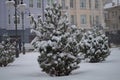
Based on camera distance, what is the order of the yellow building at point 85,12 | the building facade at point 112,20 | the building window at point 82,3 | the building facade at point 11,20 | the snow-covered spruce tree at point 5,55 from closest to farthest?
the snow-covered spruce tree at point 5,55 < the building facade at point 11,20 < the yellow building at point 85,12 < the building window at point 82,3 < the building facade at point 112,20

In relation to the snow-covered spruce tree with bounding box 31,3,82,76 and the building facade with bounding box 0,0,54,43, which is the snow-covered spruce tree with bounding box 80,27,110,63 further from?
the building facade with bounding box 0,0,54,43

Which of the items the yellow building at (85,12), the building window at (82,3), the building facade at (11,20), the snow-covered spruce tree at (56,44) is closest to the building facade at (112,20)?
the yellow building at (85,12)

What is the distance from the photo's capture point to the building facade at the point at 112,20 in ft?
232

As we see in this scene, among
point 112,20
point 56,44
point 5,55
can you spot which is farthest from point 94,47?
point 112,20

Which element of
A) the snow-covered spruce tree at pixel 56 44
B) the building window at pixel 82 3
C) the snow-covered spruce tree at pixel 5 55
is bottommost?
the snow-covered spruce tree at pixel 5 55

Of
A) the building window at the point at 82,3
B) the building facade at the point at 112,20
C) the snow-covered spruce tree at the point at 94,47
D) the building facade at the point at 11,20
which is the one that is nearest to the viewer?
the snow-covered spruce tree at the point at 94,47

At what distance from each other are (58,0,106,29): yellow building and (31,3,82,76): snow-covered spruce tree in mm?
47065

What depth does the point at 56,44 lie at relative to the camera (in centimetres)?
1603

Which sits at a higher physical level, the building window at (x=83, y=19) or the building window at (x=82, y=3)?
the building window at (x=82, y=3)

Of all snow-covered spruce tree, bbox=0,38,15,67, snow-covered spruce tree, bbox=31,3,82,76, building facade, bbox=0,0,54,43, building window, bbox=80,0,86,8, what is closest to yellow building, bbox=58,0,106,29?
building window, bbox=80,0,86,8

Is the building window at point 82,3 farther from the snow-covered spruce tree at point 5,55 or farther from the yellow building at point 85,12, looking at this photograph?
the snow-covered spruce tree at point 5,55

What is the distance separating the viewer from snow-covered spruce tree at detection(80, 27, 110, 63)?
23.9 m

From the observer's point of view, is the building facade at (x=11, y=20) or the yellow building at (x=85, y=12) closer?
the building facade at (x=11, y=20)

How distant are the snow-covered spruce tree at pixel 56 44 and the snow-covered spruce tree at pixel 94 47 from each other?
7.48m
